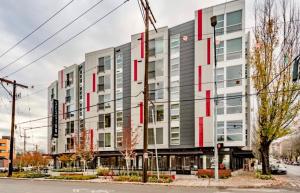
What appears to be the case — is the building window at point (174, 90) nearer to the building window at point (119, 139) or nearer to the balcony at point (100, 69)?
the building window at point (119, 139)

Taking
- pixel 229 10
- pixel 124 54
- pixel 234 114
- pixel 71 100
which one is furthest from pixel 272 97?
pixel 71 100

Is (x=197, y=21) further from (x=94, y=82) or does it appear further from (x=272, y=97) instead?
(x=94, y=82)

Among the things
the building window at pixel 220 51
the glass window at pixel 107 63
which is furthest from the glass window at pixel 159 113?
the glass window at pixel 107 63

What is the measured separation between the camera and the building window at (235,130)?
3822cm

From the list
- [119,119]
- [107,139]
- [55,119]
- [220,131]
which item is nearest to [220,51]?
[220,131]

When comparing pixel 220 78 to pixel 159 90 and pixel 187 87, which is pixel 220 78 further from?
pixel 159 90

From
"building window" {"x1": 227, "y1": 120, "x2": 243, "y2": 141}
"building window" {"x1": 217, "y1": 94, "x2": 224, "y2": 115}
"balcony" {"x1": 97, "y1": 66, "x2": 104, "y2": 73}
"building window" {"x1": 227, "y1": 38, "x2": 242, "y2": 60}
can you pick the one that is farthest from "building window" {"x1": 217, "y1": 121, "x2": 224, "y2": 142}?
"balcony" {"x1": 97, "y1": 66, "x2": 104, "y2": 73}

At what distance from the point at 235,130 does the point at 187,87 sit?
869 centimetres

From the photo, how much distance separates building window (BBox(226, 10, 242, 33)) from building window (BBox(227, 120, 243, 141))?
1067 cm

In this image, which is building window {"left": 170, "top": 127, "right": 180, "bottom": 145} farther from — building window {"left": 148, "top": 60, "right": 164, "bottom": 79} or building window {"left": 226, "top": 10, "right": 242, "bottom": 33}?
building window {"left": 226, "top": 10, "right": 242, "bottom": 33}

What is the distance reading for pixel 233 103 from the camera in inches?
1539

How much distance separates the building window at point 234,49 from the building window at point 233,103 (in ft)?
14.3

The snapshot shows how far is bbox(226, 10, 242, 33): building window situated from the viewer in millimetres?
39156

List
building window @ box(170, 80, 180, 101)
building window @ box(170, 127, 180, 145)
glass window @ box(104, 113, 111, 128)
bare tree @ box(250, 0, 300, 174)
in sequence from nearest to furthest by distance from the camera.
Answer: bare tree @ box(250, 0, 300, 174)
building window @ box(170, 127, 180, 145)
building window @ box(170, 80, 180, 101)
glass window @ box(104, 113, 111, 128)
